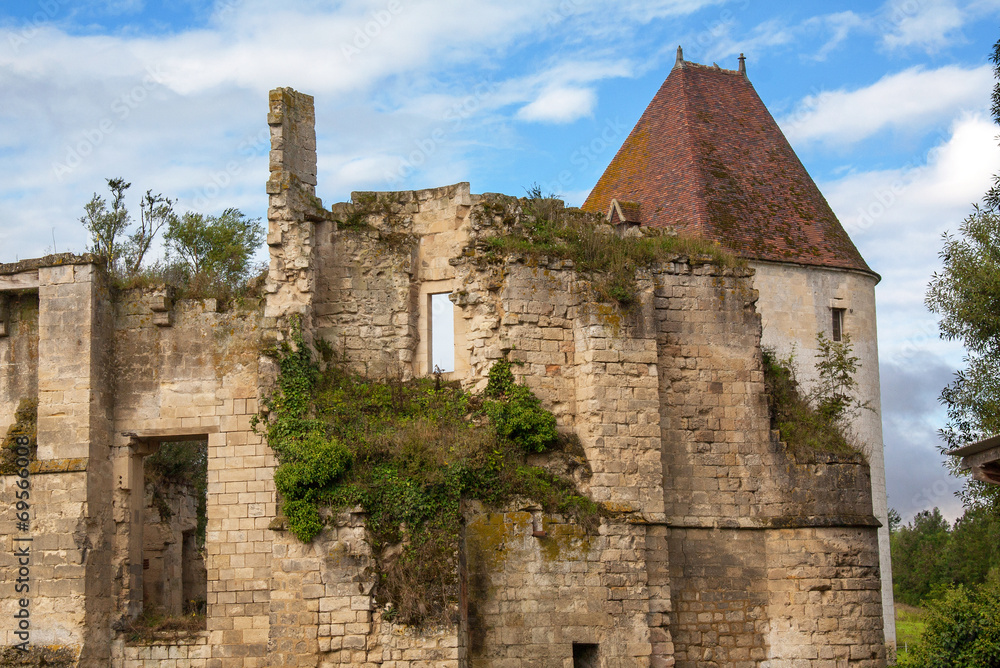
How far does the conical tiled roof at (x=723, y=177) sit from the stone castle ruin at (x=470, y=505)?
9274mm

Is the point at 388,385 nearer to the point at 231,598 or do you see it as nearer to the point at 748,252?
the point at 231,598

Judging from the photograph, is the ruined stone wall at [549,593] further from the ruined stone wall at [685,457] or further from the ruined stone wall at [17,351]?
the ruined stone wall at [17,351]

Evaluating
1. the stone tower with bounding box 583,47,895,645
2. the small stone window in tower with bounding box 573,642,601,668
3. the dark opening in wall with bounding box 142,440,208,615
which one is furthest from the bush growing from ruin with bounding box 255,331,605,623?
the stone tower with bounding box 583,47,895,645

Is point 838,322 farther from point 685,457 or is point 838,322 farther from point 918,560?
point 918,560

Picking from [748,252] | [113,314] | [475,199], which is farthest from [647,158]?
[113,314]

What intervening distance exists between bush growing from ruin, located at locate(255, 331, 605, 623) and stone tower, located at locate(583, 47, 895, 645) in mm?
10535

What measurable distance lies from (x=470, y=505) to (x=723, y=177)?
14397 mm

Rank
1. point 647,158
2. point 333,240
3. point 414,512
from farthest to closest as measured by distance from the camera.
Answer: point 647,158
point 333,240
point 414,512

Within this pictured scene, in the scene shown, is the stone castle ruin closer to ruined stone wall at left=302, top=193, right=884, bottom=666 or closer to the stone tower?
ruined stone wall at left=302, top=193, right=884, bottom=666

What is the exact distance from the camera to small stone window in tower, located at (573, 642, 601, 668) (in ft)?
41.5

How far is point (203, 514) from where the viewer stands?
73.0 ft

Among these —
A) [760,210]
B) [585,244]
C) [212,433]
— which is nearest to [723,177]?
[760,210]

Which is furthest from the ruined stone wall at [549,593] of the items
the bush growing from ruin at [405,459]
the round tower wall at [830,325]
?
the round tower wall at [830,325]

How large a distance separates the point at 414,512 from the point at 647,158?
16002mm
